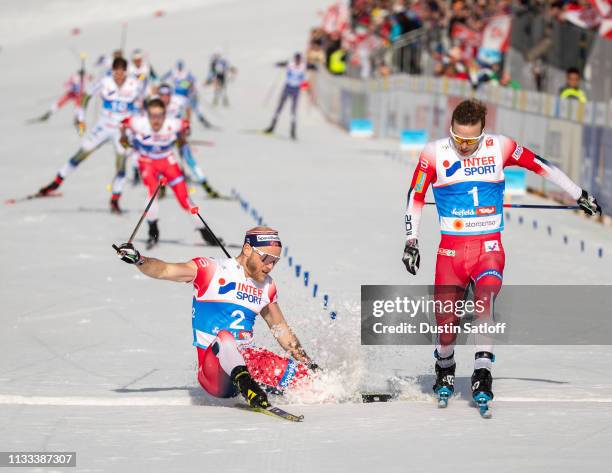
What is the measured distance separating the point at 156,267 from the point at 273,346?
2.50 m

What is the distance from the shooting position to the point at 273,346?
9.97 meters

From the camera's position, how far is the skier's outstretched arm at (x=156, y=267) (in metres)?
7.38

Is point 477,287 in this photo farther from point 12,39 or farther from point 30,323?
point 12,39

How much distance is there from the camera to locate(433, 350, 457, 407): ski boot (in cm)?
802

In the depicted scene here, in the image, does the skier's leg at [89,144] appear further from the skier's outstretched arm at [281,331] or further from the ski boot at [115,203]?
the skier's outstretched arm at [281,331]

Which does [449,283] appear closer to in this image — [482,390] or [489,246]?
[489,246]

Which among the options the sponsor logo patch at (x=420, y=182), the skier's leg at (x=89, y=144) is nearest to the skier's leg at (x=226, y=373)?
the sponsor logo patch at (x=420, y=182)

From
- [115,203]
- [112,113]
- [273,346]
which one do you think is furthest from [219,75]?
[273,346]

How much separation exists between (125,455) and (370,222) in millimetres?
11132

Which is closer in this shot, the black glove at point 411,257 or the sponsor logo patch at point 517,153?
the black glove at point 411,257

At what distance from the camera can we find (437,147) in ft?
26.9

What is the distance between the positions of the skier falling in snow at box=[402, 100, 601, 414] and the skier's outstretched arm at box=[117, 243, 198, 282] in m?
1.30

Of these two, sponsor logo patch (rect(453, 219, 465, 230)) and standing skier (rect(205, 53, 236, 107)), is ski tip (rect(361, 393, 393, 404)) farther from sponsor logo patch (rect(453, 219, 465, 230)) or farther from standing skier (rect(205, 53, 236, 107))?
standing skier (rect(205, 53, 236, 107))

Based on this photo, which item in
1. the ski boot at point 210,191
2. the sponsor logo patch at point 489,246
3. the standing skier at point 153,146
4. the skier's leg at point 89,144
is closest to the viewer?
the sponsor logo patch at point 489,246
